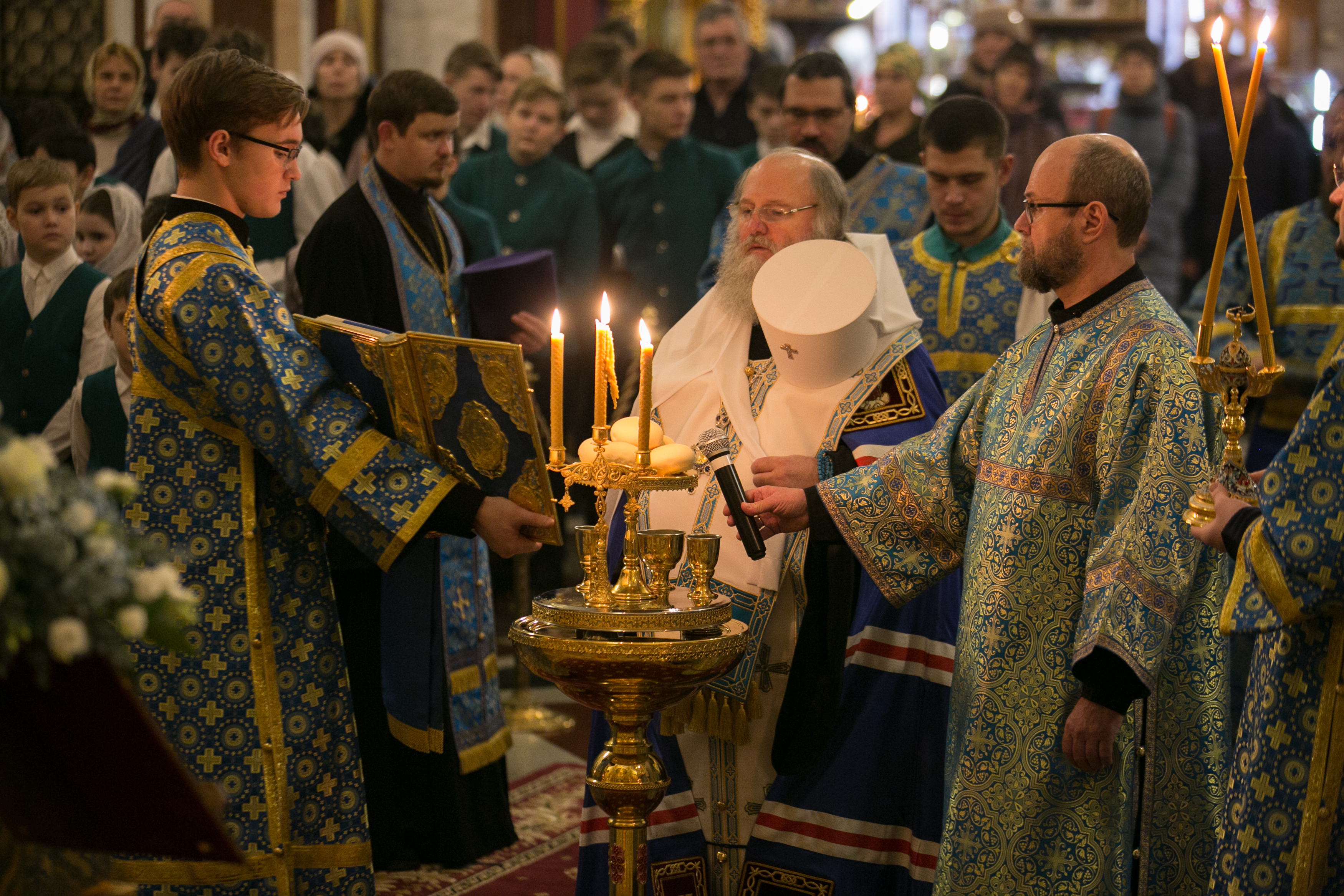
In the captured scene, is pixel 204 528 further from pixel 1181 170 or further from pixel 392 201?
pixel 1181 170

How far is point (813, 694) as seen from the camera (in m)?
3.13

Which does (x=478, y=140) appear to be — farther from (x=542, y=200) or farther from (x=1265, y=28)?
(x=1265, y=28)

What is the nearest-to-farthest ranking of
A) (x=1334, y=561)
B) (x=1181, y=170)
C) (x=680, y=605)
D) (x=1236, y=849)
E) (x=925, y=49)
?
1. (x=1334, y=561)
2. (x=1236, y=849)
3. (x=680, y=605)
4. (x=1181, y=170)
5. (x=925, y=49)

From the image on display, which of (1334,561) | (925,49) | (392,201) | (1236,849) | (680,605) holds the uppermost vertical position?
(925,49)

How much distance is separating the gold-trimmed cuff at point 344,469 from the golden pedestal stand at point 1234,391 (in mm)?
1519

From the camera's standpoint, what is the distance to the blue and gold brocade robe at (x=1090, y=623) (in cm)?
248

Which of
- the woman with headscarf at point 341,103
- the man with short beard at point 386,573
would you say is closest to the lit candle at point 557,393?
the man with short beard at point 386,573

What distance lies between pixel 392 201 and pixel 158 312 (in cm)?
140

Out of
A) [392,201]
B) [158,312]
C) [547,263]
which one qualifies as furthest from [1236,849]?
[392,201]

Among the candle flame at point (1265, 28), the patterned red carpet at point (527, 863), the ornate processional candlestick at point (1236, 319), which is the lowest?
the patterned red carpet at point (527, 863)

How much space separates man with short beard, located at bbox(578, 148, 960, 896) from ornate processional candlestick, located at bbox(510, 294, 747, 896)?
2.13 ft

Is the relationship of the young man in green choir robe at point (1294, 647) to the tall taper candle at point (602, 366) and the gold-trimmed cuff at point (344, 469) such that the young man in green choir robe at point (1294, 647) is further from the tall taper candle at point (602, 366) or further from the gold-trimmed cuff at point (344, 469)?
the gold-trimmed cuff at point (344, 469)

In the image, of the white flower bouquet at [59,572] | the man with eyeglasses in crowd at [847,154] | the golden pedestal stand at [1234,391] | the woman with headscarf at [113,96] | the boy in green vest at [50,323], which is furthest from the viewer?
the woman with headscarf at [113,96]

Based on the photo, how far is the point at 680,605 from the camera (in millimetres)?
2475
